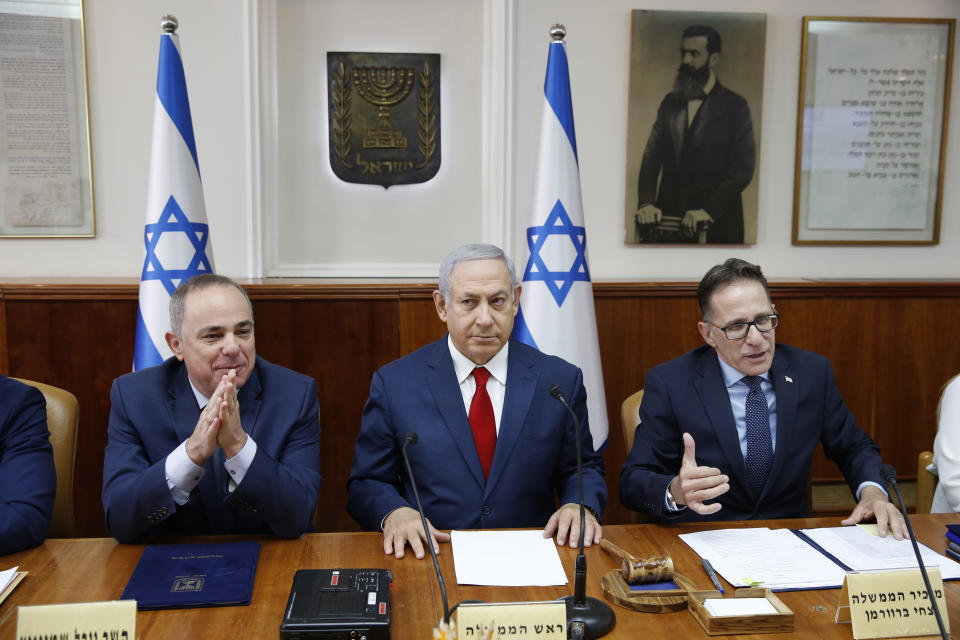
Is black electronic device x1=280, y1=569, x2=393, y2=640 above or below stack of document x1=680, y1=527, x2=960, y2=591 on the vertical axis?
above

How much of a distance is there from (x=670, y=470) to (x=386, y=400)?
2.81 feet

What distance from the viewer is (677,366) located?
224 centimetres

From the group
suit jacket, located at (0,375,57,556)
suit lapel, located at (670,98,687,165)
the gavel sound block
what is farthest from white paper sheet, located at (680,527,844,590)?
suit lapel, located at (670,98,687,165)

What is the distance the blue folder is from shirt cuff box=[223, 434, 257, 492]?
153mm

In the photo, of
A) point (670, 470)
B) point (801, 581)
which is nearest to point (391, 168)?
point (670, 470)

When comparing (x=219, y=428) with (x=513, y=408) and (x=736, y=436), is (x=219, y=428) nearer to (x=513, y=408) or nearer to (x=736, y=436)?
(x=513, y=408)

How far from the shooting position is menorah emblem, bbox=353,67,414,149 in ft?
12.1

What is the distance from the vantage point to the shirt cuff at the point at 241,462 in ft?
5.60

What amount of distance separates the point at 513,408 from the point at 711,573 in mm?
716

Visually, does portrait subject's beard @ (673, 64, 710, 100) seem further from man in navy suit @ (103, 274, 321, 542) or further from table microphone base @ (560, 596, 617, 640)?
table microphone base @ (560, 596, 617, 640)

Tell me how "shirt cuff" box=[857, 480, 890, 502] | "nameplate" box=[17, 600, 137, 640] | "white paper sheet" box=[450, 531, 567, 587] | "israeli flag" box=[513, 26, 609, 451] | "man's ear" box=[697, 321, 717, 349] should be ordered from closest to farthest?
"nameplate" box=[17, 600, 137, 640] < "white paper sheet" box=[450, 531, 567, 587] < "shirt cuff" box=[857, 480, 890, 502] < "man's ear" box=[697, 321, 717, 349] < "israeli flag" box=[513, 26, 609, 451]

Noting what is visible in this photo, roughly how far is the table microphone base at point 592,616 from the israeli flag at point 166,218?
2.14 meters

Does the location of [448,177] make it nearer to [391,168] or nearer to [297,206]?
[391,168]

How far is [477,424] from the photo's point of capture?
6.79 feet
